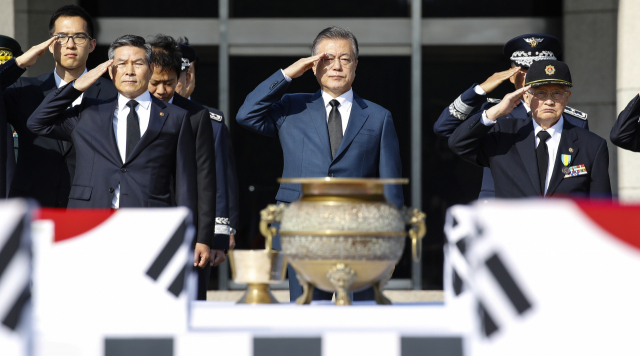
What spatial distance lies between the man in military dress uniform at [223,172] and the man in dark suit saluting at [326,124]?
2.49 ft

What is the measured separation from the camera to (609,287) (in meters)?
1.50

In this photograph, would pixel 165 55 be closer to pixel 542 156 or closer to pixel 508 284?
pixel 542 156

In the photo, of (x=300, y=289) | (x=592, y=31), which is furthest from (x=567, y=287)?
(x=592, y=31)

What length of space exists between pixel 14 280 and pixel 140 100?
5.72ft

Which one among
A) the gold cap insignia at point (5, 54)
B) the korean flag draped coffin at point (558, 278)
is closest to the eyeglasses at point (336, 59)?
the korean flag draped coffin at point (558, 278)

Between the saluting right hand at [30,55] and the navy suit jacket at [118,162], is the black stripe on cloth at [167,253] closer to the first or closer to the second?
the navy suit jacket at [118,162]

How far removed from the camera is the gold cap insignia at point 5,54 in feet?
15.7

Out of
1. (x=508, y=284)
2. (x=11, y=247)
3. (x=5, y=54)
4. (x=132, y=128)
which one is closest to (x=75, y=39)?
(x=132, y=128)

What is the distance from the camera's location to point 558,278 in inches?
59.6

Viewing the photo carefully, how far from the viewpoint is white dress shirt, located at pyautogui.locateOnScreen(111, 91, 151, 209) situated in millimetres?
3117

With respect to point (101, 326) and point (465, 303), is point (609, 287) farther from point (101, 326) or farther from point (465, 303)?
point (101, 326)

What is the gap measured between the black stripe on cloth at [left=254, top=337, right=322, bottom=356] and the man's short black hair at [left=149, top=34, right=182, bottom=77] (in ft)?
9.09

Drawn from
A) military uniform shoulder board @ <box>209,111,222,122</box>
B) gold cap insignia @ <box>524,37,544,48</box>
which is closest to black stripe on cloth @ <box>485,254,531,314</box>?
military uniform shoulder board @ <box>209,111,222,122</box>

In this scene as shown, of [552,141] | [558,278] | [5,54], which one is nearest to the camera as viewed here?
Result: [558,278]
